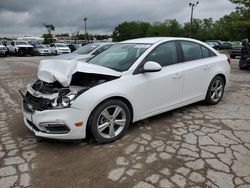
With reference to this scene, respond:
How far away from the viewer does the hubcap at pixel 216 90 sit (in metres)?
5.33

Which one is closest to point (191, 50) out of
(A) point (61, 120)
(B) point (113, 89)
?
(B) point (113, 89)

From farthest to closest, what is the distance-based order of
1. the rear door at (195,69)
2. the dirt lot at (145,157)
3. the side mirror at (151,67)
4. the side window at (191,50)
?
the side window at (191,50)
the rear door at (195,69)
the side mirror at (151,67)
the dirt lot at (145,157)

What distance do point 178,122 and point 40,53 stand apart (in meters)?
26.9

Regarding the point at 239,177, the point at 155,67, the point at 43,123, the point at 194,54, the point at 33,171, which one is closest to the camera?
the point at 239,177

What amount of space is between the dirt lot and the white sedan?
26cm

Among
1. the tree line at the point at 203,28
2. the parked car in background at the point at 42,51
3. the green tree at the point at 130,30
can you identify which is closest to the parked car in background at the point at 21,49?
the parked car in background at the point at 42,51

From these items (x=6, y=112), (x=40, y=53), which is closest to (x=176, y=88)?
(x=6, y=112)

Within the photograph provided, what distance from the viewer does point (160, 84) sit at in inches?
162

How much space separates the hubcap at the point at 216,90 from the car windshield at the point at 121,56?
6.38ft

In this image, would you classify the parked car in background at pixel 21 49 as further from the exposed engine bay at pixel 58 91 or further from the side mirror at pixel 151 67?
the side mirror at pixel 151 67

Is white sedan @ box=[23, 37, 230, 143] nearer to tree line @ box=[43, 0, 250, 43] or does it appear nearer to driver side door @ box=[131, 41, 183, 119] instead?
driver side door @ box=[131, 41, 183, 119]

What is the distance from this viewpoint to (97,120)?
3436 millimetres

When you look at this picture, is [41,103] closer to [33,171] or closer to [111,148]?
[33,171]

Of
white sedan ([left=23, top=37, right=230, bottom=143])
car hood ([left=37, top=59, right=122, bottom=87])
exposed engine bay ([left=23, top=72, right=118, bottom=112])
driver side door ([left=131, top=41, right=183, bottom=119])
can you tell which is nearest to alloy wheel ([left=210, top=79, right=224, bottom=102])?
white sedan ([left=23, top=37, right=230, bottom=143])
